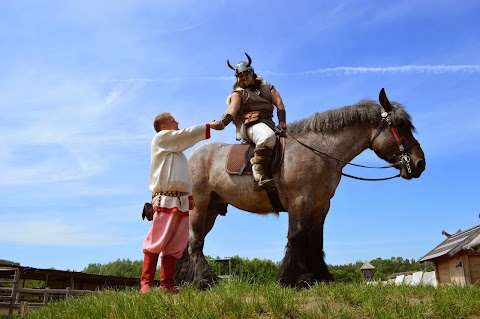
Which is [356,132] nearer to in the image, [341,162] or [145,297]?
[341,162]

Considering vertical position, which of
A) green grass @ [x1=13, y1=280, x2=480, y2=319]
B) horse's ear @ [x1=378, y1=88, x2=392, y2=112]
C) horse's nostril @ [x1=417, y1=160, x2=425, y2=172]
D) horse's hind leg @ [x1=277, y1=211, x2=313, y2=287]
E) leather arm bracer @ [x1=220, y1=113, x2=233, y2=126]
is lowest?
green grass @ [x1=13, y1=280, x2=480, y2=319]

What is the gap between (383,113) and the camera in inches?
235

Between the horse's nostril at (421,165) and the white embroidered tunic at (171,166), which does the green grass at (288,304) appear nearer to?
the white embroidered tunic at (171,166)


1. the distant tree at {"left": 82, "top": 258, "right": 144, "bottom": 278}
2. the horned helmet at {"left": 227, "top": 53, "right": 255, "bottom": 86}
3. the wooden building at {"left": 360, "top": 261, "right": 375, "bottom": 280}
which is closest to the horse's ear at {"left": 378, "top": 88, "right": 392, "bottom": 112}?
the horned helmet at {"left": 227, "top": 53, "right": 255, "bottom": 86}

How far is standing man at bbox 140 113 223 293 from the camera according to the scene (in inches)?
190

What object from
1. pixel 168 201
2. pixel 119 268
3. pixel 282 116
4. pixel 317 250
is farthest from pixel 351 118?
pixel 119 268

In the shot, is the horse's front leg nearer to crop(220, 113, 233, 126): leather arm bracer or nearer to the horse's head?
the horse's head

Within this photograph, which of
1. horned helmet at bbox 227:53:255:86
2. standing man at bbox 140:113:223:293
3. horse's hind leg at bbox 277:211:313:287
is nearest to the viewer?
standing man at bbox 140:113:223:293

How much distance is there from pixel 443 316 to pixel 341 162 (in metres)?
2.38

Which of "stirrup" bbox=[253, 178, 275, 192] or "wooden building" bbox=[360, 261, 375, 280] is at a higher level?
"wooden building" bbox=[360, 261, 375, 280]

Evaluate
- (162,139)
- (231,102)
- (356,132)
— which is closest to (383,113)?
(356,132)

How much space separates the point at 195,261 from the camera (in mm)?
6199

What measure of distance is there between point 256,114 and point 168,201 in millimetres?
1948

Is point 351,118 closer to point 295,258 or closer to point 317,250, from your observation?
point 317,250
